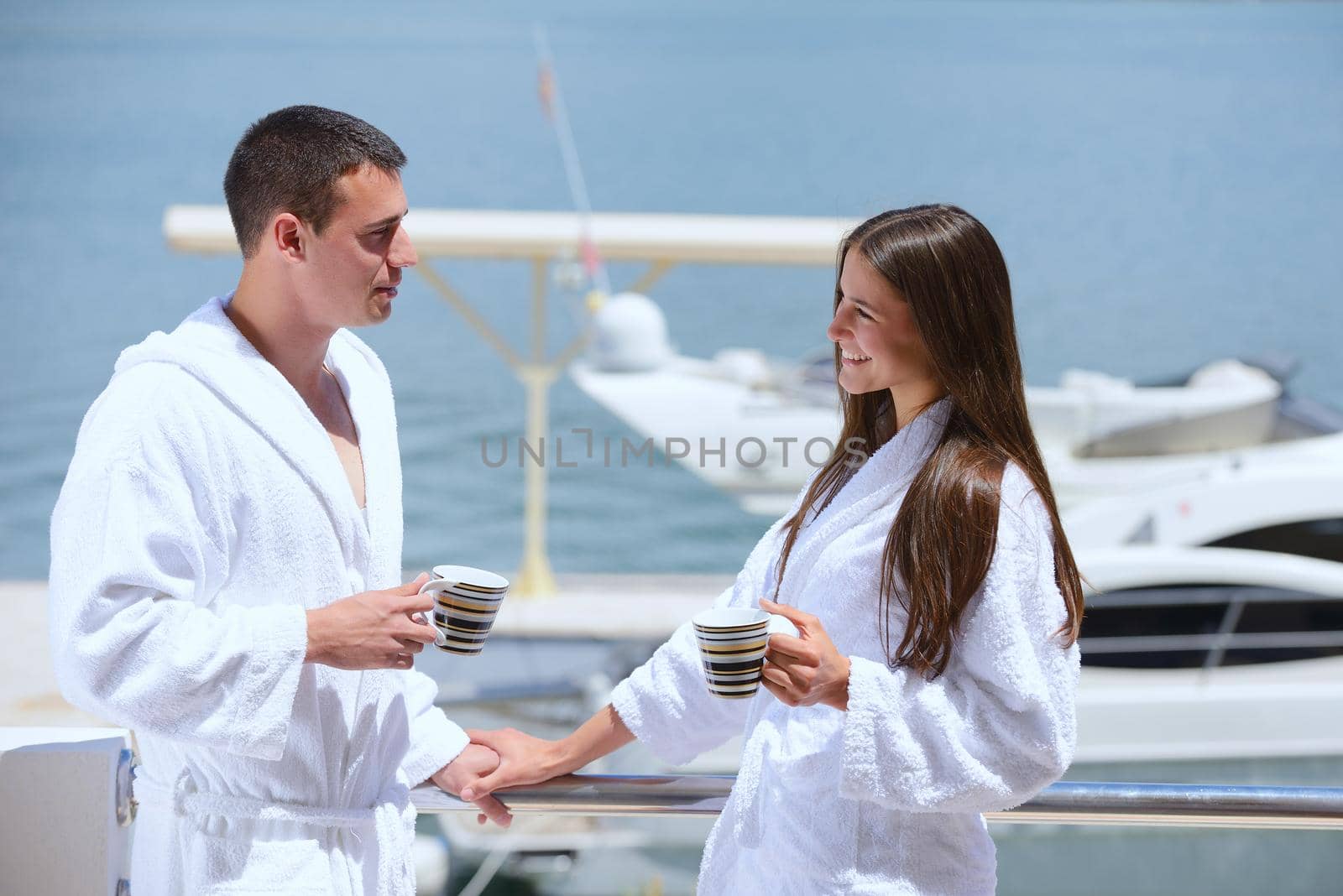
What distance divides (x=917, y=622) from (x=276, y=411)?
494 mm

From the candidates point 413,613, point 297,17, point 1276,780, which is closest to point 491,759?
point 413,613

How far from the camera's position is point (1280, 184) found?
2795 cm

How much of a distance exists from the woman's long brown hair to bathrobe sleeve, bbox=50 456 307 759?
1.40ft

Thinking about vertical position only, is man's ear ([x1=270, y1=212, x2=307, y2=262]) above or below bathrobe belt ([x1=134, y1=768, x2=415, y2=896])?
above

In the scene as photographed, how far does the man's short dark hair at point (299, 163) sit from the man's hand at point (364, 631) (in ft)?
0.92

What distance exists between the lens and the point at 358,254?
948mm

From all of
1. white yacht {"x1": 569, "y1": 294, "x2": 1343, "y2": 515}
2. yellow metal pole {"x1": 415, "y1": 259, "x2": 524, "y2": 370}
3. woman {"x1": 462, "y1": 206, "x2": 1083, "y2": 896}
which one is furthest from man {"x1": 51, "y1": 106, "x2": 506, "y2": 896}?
white yacht {"x1": 569, "y1": 294, "x2": 1343, "y2": 515}

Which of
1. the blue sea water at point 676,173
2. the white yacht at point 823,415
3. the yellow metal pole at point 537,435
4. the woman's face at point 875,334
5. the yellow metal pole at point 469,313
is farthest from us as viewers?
the blue sea water at point 676,173

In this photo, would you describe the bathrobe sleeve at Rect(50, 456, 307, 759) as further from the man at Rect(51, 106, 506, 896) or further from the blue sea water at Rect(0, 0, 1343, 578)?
the blue sea water at Rect(0, 0, 1343, 578)

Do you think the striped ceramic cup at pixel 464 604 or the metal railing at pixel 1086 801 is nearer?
the striped ceramic cup at pixel 464 604

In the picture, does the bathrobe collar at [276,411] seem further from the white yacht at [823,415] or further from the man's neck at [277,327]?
the white yacht at [823,415]

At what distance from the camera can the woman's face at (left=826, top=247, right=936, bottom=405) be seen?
94 centimetres

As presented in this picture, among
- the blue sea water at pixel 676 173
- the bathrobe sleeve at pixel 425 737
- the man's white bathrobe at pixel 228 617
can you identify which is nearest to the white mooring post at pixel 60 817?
the man's white bathrobe at pixel 228 617

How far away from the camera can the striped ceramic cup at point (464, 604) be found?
910 millimetres
